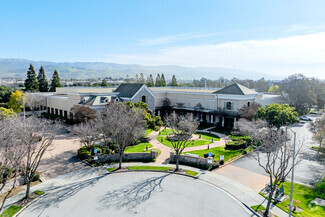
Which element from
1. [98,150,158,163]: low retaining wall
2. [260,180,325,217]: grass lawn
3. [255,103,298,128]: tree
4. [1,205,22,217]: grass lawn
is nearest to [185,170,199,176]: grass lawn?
[98,150,158,163]: low retaining wall

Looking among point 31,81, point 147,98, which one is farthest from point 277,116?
point 31,81

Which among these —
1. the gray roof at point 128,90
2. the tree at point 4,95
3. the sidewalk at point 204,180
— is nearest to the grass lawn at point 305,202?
the sidewalk at point 204,180

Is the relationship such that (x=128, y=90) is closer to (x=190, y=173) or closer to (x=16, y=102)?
(x=16, y=102)

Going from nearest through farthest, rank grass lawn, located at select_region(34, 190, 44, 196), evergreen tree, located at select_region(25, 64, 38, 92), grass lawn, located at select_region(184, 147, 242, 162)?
1. grass lawn, located at select_region(34, 190, 44, 196)
2. grass lawn, located at select_region(184, 147, 242, 162)
3. evergreen tree, located at select_region(25, 64, 38, 92)

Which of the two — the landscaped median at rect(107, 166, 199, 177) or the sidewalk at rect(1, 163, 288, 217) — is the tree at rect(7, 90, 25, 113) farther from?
the landscaped median at rect(107, 166, 199, 177)

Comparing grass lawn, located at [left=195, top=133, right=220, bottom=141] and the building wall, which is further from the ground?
the building wall

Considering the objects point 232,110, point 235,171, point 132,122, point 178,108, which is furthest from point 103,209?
point 178,108

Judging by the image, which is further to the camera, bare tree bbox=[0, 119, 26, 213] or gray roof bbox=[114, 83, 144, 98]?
gray roof bbox=[114, 83, 144, 98]
